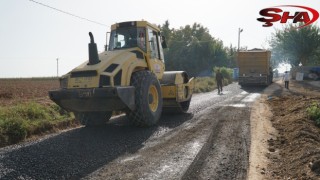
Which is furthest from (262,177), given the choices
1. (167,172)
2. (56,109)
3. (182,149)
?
(56,109)

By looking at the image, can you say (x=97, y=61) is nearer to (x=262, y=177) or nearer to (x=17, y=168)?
(x=17, y=168)

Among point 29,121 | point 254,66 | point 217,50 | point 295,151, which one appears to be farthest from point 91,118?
point 217,50

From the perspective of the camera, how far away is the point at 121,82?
26.1 feet

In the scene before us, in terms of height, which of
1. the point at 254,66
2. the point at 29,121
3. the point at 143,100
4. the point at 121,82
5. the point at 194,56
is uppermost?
the point at 194,56

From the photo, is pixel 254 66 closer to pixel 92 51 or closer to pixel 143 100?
pixel 143 100

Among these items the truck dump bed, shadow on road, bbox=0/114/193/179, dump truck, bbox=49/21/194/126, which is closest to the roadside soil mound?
shadow on road, bbox=0/114/193/179

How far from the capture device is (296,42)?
43469mm

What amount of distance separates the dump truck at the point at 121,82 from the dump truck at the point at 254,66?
1715 centimetres

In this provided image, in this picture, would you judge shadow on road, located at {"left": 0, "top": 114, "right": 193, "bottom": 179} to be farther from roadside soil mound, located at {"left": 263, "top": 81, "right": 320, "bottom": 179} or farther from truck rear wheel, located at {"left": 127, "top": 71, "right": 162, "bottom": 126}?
roadside soil mound, located at {"left": 263, "top": 81, "right": 320, "bottom": 179}

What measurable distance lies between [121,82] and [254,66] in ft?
66.4

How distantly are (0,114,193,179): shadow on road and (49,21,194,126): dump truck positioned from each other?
59 centimetres

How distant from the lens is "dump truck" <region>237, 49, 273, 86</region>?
25.7m

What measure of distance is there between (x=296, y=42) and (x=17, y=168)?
1760 inches

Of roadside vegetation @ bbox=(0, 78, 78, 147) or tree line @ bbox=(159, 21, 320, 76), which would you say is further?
tree line @ bbox=(159, 21, 320, 76)
